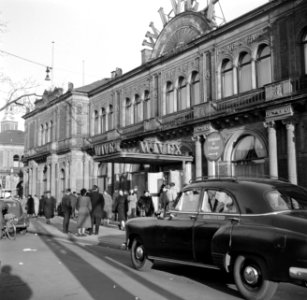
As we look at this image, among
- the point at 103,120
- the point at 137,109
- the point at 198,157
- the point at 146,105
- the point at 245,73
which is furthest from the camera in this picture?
the point at 103,120

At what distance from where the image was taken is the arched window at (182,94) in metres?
27.0

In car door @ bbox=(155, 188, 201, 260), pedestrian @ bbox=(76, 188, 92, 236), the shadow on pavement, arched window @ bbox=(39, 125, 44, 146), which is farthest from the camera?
arched window @ bbox=(39, 125, 44, 146)

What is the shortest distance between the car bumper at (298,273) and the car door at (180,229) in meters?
2.25

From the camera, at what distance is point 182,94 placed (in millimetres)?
27188

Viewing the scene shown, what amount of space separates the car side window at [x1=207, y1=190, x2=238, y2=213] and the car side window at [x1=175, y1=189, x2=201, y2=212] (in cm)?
32

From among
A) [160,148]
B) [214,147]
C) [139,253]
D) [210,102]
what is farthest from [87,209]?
[210,102]

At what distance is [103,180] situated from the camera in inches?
1428

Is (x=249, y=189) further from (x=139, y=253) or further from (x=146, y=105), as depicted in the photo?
(x=146, y=105)

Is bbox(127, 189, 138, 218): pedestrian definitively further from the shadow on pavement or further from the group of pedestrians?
the shadow on pavement

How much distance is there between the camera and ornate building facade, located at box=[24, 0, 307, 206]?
20.0 metres

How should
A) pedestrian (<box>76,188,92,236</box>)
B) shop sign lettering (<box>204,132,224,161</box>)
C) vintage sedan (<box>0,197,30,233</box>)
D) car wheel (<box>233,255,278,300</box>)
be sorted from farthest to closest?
vintage sedan (<box>0,197,30,233</box>), pedestrian (<box>76,188,92,236</box>), shop sign lettering (<box>204,132,224,161</box>), car wheel (<box>233,255,278,300</box>)

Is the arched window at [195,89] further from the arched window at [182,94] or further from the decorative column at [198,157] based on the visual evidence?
the decorative column at [198,157]

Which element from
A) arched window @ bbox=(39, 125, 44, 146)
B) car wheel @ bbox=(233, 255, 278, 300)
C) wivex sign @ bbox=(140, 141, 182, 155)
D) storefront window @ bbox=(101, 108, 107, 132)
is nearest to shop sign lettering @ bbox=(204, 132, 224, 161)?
wivex sign @ bbox=(140, 141, 182, 155)

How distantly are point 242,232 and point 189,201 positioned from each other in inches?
69.3
